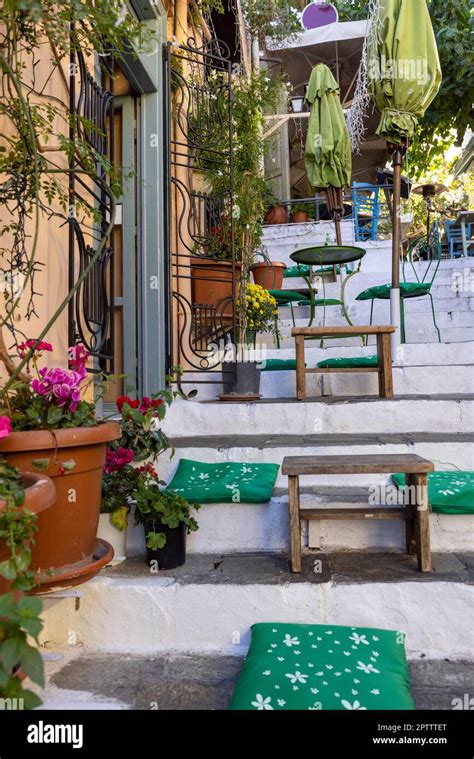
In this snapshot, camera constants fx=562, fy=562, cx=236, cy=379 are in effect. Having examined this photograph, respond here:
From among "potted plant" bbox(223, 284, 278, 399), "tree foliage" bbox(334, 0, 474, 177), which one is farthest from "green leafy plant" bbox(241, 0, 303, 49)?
"potted plant" bbox(223, 284, 278, 399)

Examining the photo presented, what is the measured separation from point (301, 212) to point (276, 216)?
2.16 ft

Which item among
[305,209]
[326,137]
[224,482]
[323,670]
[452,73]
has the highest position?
[452,73]

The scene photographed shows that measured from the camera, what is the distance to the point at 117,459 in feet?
7.64

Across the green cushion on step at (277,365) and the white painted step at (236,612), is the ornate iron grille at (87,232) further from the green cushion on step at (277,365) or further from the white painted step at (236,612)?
the green cushion on step at (277,365)

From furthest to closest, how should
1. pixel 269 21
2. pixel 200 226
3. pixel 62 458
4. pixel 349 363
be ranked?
pixel 269 21 < pixel 200 226 < pixel 349 363 < pixel 62 458

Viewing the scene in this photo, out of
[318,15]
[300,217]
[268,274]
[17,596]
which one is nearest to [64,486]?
[17,596]

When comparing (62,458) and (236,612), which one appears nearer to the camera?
(62,458)

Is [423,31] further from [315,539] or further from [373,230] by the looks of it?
[373,230]

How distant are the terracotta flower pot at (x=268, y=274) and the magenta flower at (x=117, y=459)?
3.89 metres

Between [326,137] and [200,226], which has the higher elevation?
[326,137]

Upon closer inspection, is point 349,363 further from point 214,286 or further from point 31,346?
point 31,346

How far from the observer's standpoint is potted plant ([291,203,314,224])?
31.2 ft

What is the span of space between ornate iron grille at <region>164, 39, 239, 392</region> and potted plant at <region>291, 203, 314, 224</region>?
4.80 m

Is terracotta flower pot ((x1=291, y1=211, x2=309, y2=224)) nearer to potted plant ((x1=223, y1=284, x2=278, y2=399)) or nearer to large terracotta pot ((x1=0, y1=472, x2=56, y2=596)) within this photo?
potted plant ((x1=223, y1=284, x2=278, y2=399))
